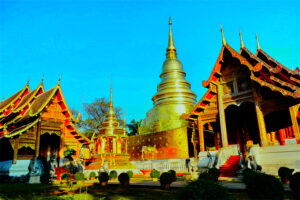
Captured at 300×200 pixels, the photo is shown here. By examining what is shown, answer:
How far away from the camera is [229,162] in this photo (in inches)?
539

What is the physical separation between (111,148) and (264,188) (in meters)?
18.8

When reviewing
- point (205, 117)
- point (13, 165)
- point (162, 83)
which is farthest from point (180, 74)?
point (13, 165)

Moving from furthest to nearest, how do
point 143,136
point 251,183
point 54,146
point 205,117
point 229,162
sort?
point 143,136, point 54,146, point 205,117, point 229,162, point 251,183

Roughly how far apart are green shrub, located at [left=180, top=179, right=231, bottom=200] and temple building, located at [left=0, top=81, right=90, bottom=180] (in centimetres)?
1380

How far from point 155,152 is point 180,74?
11664 millimetres

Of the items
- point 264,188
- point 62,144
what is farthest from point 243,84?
point 62,144

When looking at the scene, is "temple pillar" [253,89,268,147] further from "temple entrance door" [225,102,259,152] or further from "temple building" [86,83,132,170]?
"temple building" [86,83,132,170]

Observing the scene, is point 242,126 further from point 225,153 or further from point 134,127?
point 134,127

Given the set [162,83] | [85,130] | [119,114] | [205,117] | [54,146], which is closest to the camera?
[205,117]

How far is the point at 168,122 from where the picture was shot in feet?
87.9

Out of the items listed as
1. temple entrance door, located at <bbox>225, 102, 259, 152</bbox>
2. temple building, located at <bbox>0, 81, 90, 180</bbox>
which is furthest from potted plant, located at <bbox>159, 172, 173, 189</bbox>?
temple entrance door, located at <bbox>225, 102, 259, 152</bbox>

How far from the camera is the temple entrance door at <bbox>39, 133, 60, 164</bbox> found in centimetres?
1878

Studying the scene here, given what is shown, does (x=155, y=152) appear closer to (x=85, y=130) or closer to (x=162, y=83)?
(x=162, y=83)

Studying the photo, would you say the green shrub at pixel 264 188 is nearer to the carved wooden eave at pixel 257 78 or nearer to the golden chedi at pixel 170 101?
the carved wooden eave at pixel 257 78
